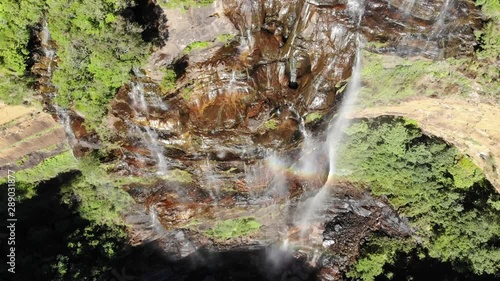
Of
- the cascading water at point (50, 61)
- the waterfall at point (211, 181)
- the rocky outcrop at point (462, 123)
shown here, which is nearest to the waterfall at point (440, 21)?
the rocky outcrop at point (462, 123)

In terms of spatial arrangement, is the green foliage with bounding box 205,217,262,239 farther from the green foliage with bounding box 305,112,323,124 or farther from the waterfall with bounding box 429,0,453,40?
the waterfall with bounding box 429,0,453,40

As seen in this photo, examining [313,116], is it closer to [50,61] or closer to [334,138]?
[334,138]

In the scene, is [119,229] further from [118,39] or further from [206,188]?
[118,39]

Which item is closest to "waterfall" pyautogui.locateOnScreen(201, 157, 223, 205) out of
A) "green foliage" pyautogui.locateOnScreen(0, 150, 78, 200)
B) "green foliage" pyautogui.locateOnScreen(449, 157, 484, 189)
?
"green foliage" pyautogui.locateOnScreen(0, 150, 78, 200)

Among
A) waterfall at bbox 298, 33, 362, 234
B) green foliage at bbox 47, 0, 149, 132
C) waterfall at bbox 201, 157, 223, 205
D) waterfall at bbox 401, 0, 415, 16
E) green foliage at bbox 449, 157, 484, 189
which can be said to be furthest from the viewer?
green foliage at bbox 449, 157, 484, 189

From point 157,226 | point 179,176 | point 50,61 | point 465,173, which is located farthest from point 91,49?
point 465,173

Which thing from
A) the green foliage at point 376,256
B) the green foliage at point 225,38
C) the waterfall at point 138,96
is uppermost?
the green foliage at point 225,38

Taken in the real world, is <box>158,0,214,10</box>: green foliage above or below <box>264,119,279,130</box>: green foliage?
above

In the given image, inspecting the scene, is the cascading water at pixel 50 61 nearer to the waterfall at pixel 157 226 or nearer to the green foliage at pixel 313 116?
→ the waterfall at pixel 157 226
